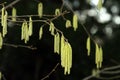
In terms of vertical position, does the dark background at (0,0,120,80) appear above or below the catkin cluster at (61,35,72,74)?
below

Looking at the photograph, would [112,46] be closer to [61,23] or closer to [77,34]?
[77,34]

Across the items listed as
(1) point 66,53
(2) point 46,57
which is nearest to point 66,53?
(1) point 66,53

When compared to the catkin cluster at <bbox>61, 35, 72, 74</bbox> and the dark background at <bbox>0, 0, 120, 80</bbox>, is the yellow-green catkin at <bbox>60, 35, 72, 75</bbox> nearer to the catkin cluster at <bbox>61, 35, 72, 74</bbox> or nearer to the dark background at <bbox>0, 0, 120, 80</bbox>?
the catkin cluster at <bbox>61, 35, 72, 74</bbox>

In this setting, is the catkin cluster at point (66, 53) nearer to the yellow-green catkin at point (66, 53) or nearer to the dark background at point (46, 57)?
the yellow-green catkin at point (66, 53)

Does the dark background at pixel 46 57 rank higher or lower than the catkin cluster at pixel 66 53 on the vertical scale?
lower

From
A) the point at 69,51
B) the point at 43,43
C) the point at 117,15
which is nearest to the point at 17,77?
the point at 43,43

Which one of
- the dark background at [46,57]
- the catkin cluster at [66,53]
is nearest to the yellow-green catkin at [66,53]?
the catkin cluster at [66,53]

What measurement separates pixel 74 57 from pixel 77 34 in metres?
0.29

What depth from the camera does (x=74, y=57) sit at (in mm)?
5469

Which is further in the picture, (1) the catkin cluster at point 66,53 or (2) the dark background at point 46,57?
(2) the dark background at point 46,57

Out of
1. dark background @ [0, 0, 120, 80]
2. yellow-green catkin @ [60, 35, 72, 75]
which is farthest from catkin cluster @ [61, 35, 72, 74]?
dark background @ [0, 0, 120, 80]

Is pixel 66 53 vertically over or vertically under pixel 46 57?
over

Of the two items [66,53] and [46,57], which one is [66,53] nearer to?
[66,53]

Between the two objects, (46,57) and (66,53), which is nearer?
(66,53)
